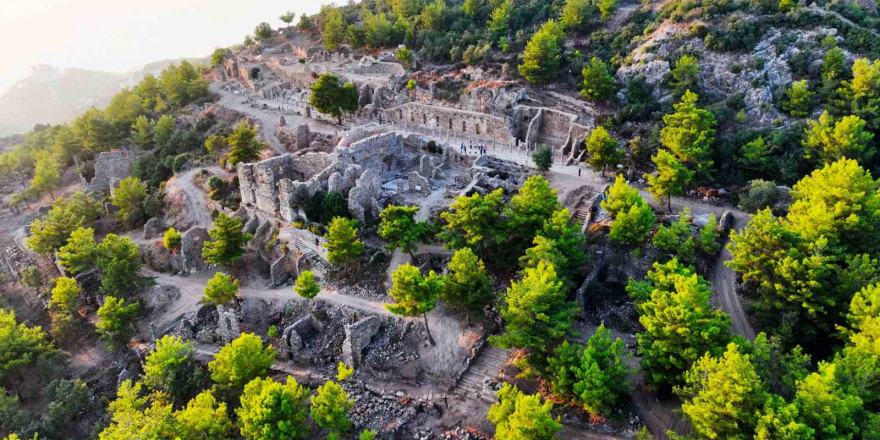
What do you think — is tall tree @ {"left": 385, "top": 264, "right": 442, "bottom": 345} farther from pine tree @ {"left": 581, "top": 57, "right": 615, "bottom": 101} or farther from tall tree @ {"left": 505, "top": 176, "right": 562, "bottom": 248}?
pine tree @ {"left": 581, "top": 57, "right": 615, "bottom": 101}

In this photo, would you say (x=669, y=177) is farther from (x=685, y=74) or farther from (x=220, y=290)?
(x=220, y=290)

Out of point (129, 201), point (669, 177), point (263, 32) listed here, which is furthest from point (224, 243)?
point (263, 32)

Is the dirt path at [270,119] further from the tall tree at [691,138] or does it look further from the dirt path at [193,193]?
the tall tree at [691,138]

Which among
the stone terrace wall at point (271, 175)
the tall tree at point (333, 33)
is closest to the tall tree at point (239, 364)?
the stone terrace wall at point (271, 175)

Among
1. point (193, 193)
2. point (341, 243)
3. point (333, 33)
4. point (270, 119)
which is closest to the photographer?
point (341, 243)

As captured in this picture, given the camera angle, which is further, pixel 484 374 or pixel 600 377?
pixel 484 374
